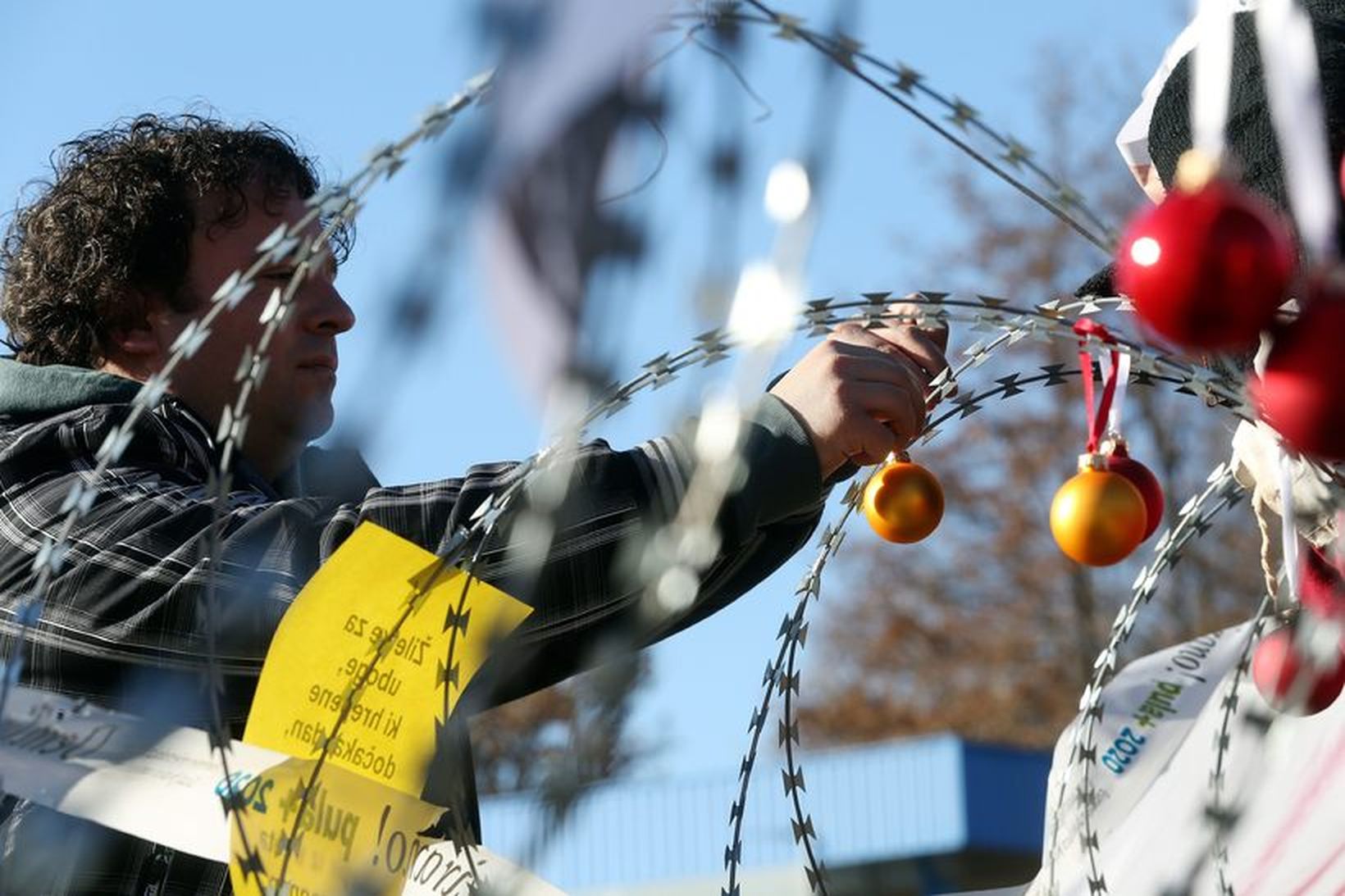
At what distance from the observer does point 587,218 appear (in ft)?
3.86

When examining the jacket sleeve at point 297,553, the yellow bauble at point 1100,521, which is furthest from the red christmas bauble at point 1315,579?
the jacket sleeve at point 297,553

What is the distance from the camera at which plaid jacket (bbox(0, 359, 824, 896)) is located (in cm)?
204

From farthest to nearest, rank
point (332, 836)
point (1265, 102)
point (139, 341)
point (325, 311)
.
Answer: point (139, 341) → point (325, 311) → point (332, 836) → point (1265, 102)

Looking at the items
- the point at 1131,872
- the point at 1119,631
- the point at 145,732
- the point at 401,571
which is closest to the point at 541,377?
the point at 401,571

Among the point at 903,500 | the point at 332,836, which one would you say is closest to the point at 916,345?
the point at 903,500

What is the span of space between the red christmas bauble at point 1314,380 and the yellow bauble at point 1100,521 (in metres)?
0.86

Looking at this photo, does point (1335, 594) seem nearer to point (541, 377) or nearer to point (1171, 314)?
point (1171, 314)

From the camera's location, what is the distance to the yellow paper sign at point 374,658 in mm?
1931

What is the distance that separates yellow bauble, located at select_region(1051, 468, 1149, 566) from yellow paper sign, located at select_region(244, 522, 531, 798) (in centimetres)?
58

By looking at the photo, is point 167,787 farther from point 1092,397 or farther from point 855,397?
point 1092,397

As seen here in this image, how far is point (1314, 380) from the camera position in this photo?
127 cm

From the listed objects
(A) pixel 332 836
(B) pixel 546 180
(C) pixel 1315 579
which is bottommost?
(A) pixel 332 836

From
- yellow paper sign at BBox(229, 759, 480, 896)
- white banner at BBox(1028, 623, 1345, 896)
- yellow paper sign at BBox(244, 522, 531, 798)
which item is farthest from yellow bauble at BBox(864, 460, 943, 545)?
yellow paper sign at BBox(229, 759, 480, 896)

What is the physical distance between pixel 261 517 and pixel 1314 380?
113cm
